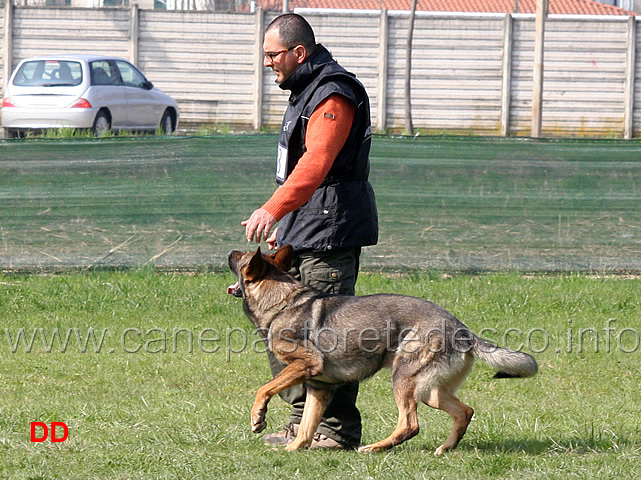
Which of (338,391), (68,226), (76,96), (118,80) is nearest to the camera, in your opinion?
→ (338,391)

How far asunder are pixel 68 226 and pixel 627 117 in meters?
17.1

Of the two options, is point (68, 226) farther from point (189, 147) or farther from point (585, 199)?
point (585, 199)

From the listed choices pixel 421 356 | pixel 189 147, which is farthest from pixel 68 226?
pixel 421 356

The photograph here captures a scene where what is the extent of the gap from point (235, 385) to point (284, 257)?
1871 millimetres

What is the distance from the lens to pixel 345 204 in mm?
4543

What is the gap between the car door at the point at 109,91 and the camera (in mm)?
16281

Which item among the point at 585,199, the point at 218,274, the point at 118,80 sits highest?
the point at 118,80

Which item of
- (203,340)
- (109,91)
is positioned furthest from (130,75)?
(203,340)

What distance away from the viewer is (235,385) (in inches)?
247

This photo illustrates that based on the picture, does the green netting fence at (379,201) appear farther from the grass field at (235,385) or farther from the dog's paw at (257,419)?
the dog's paw at (257,419)

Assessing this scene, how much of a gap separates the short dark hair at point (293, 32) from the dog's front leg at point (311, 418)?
1.64m

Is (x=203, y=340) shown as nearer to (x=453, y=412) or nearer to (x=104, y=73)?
(x=453, y=412)

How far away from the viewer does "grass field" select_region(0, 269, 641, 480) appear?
14.2 ft

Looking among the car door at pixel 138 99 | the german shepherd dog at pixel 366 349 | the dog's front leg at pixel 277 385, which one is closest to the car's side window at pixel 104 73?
the car door at pixel 138 99
